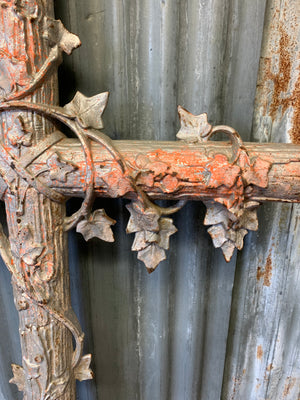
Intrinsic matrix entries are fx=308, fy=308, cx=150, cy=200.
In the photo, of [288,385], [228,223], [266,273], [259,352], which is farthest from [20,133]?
[288,385]

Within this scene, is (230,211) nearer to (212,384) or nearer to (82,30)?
(82,30)

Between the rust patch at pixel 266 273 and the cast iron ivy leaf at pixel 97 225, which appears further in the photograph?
the rust patch at pixel 266 273

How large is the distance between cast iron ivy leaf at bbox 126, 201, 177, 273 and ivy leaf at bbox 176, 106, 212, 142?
0.16 meters

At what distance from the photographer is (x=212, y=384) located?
3.28 feet

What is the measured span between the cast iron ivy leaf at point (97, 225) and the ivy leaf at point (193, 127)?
0.22 meters

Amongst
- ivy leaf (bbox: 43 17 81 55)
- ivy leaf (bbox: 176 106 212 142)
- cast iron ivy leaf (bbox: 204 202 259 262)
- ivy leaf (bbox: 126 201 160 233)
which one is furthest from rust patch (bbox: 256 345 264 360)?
ivy leaf (bbox: 43 17 81 55)

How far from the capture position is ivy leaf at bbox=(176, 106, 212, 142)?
1.95 feet

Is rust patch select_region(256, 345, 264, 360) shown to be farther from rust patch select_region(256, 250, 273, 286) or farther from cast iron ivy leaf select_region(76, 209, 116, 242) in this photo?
cast iron ivy leaf select_region(76, 209, 116, 242)

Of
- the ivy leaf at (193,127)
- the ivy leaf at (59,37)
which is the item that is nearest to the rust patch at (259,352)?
the ivy leaf at (193,127)

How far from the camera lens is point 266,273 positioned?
90 centimetres

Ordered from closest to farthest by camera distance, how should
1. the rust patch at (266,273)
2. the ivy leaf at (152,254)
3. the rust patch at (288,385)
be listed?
the ivy leaf at (152,254), the rust patch at (266,273), the rust patch at (288,385)

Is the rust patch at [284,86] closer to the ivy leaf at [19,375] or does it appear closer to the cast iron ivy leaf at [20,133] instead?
the cast iron ivy leaf at [20,133]

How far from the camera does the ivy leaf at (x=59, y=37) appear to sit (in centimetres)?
55

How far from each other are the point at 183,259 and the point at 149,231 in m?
0.27
